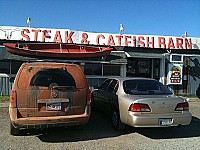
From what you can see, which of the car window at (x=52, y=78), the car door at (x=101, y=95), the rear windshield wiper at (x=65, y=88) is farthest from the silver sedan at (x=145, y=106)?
the car window at (x=52, y=78)

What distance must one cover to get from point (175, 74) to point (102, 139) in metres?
10.0

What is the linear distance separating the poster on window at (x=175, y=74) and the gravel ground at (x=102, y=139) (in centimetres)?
752

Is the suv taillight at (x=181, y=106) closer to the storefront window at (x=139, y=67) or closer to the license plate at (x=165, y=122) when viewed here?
the license plate at (x=165, y=122)

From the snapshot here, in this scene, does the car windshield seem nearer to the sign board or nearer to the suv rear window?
the suv rear window

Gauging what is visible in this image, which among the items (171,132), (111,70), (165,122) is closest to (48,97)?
(165,122)

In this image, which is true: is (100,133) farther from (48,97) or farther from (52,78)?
(52,78)

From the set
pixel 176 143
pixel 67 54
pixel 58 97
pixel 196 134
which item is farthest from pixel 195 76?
pixel 58 97

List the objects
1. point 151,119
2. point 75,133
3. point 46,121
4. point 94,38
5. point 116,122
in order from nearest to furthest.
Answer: point 46,121 → point 151,119 → point 75,133 → point 116,122 → point 94,38

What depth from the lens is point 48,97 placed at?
17.3 feet

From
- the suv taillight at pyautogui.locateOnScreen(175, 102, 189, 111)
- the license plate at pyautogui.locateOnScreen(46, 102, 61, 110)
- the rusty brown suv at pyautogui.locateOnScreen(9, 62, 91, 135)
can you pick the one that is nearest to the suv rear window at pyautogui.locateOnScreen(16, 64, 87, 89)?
the rusty brown suv at pyautogui.locateOnScreen(9, 62, 91, 135)

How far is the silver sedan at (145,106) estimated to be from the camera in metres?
5.63

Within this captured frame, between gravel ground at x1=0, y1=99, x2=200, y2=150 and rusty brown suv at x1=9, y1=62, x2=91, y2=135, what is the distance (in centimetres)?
43

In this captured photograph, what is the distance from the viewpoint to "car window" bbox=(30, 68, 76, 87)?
17.5 feet

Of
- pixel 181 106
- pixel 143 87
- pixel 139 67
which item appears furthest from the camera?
pixel 139 67
